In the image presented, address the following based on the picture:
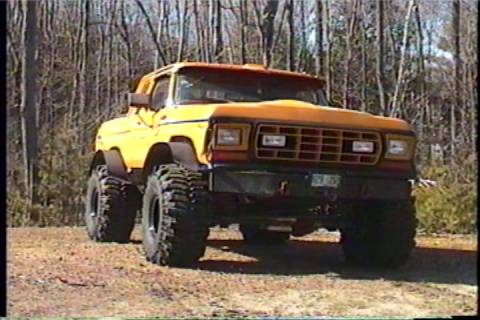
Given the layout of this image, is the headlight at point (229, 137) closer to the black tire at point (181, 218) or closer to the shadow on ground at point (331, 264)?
the black tire at point (181, 218)

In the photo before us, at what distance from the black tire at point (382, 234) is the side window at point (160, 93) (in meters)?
1.93

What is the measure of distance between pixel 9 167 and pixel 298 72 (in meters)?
3.06

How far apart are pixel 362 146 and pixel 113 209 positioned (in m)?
3.12

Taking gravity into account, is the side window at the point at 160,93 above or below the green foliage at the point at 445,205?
above

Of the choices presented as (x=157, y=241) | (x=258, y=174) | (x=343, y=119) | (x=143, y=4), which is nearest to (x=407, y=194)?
(x=343, y=119)

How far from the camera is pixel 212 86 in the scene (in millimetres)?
8336

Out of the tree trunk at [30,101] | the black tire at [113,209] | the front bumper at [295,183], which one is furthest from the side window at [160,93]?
the front bumper at [295,183]

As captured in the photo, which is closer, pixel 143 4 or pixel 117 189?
pixel 143 4

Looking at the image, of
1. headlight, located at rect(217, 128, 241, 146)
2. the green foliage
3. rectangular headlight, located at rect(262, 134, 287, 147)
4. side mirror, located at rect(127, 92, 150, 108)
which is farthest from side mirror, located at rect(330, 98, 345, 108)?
headlight, located at rect(217, 128, 241, 146)

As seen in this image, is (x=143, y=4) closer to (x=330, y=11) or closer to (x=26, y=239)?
(x=330, y=11)

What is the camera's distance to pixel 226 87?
328 inches

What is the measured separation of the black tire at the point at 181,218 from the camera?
7531mm

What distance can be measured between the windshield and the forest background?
0.39 meters

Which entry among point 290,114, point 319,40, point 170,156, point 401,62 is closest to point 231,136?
point 290,114
